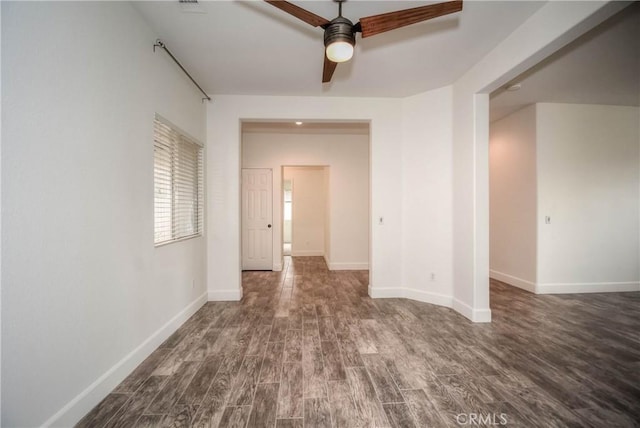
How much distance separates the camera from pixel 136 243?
208cm

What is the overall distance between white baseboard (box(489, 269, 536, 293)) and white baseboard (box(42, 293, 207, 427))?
5.02 m

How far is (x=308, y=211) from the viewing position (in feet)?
24.9

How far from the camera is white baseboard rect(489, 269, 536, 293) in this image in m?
4.04

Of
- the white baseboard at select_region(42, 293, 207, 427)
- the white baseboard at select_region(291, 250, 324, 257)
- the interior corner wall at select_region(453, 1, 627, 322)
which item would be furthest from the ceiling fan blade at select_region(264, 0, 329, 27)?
the white baseboard at select_region(291, 250, 324, 257)

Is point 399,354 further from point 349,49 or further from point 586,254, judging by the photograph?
point 586,254

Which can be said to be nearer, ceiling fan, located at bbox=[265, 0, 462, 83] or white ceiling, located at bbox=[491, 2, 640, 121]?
ceiling fan, located at bbox=[265, 0, 462, 83]

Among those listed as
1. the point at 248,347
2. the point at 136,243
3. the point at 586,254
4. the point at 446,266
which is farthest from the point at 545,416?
the point at 586,254

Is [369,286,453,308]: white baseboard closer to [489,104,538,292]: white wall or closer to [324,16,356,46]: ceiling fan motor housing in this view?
[489,104,538,292]: white wall

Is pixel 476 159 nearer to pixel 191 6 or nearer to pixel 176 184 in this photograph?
pixel 191 6

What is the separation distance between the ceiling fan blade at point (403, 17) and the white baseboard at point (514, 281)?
13.8 ft

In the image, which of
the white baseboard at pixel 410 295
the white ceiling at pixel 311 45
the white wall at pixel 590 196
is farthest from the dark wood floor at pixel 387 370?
the white ceiling at pixel 311 45

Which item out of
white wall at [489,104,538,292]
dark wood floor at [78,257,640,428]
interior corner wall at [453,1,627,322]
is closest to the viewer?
dark wood floor at [78,257,640,428]

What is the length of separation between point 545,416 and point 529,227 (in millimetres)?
3357

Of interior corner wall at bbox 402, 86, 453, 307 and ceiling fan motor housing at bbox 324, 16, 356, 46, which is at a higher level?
ceiling fan motor housing at bbox 324, 16, 356, 46
